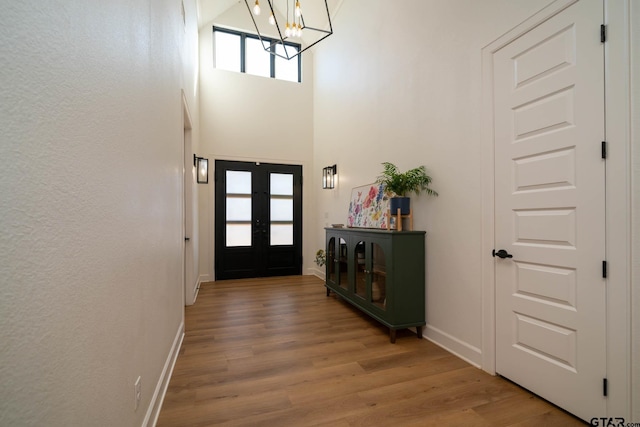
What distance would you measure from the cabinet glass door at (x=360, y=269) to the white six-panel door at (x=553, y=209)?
1462 mm

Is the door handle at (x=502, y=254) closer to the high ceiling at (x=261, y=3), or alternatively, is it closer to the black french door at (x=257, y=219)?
the black french door at (x=257, y=219)

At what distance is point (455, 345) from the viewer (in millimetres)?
2600

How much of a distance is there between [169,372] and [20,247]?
202 cm

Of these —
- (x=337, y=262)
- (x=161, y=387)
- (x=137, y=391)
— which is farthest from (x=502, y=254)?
(x=161, y=387)

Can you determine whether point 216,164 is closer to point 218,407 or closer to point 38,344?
point 218,407

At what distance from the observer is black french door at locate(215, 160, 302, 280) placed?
226 inches

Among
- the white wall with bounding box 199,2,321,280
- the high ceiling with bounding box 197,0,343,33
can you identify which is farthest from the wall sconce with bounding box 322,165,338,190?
the high ceiling with bounding box 197,0,343,33

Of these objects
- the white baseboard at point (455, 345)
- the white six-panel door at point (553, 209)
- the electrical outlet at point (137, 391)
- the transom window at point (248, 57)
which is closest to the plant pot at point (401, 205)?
the white six-panel door at point (553, 209)

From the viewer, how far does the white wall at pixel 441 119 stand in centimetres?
243

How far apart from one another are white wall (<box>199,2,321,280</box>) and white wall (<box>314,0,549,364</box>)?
226 centimetres

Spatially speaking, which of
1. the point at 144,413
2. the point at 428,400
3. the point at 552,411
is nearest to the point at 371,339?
the point at 428,400

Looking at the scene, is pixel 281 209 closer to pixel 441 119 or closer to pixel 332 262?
pixel 332 262

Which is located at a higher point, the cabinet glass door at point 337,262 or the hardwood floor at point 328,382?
the cabinet glass door at point 337,262

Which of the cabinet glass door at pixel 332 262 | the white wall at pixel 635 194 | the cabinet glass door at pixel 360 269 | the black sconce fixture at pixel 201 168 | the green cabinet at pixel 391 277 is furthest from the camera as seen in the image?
the black sconce fixture at pixel 201 168
